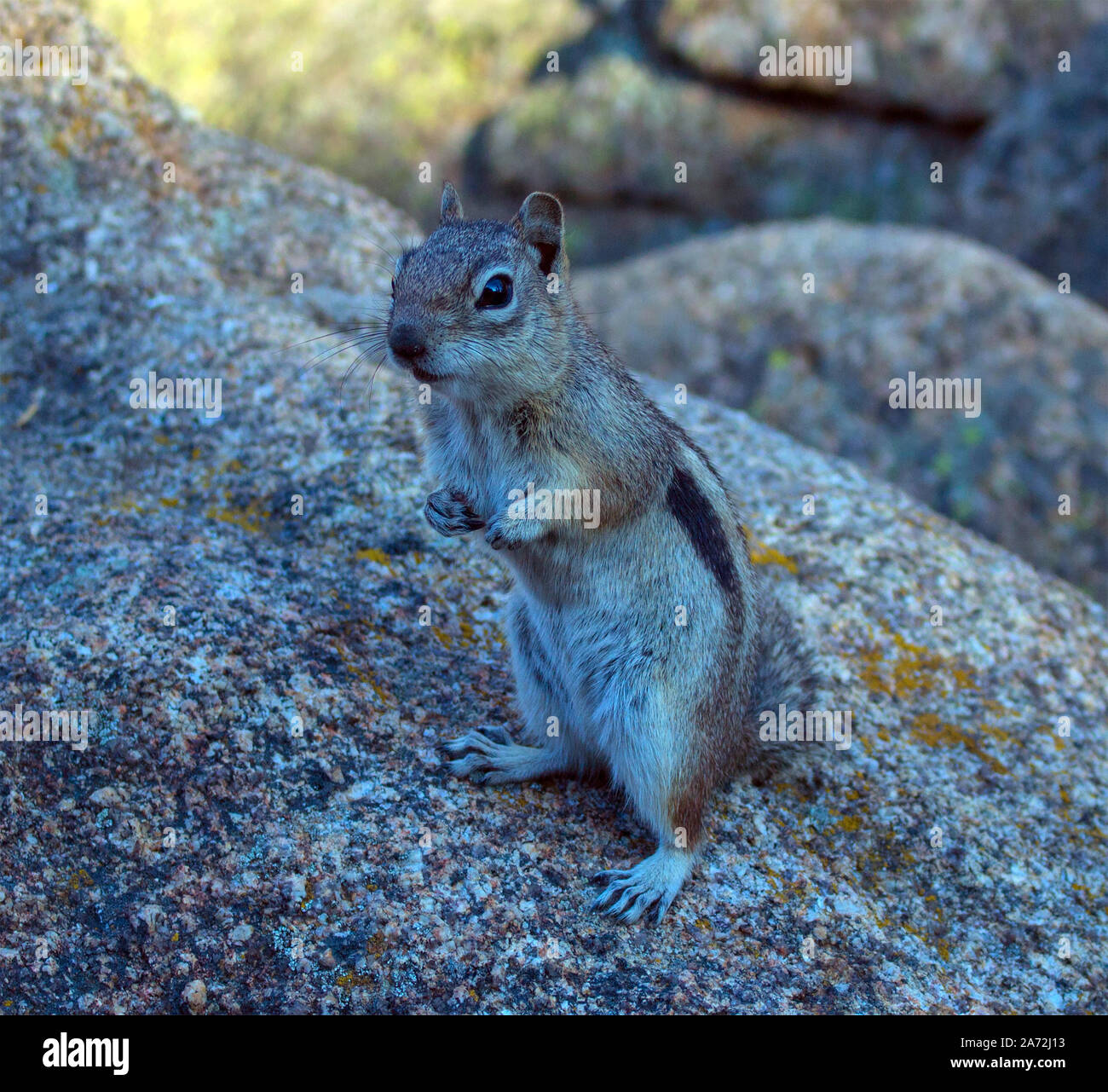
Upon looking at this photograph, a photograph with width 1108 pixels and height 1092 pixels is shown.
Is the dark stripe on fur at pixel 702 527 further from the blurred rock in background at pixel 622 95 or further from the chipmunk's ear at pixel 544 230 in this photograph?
the blurred rock in background at pixel 622 95

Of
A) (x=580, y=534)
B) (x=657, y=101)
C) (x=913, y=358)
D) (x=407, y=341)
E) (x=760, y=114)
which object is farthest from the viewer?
(x=760, y=114)

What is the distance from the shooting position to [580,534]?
4664mm

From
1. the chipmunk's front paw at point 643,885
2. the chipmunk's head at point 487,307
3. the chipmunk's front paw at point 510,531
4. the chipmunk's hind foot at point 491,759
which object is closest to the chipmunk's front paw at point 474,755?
the chipmunk's hind foot at point 491,759

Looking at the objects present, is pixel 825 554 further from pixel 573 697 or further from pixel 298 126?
pixel 298 126

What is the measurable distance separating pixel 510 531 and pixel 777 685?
4.62 ft

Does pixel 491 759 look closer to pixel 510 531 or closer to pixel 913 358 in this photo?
pixel 510 531

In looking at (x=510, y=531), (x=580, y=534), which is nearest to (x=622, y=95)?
(x=580, y=534)

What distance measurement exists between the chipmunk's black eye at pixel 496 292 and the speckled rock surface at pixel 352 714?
155 centimetres

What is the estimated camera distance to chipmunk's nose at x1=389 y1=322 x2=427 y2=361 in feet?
14.1

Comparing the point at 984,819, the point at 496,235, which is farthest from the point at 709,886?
the point at 496,235

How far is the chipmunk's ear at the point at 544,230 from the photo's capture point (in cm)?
479

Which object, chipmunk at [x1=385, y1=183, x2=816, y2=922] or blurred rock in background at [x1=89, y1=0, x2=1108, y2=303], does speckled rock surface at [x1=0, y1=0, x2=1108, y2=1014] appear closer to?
chipmunk at [x1=385, y1=183, x2=816, y2=922]

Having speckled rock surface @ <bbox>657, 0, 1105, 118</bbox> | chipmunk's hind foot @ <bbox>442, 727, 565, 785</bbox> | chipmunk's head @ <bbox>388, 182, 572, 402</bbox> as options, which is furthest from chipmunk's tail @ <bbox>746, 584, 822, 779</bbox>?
speckled rock surface @ <bbox>657, 0, 1105, 118</bbox>

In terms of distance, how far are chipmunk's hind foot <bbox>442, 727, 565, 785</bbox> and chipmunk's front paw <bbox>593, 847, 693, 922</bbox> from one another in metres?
0.54
